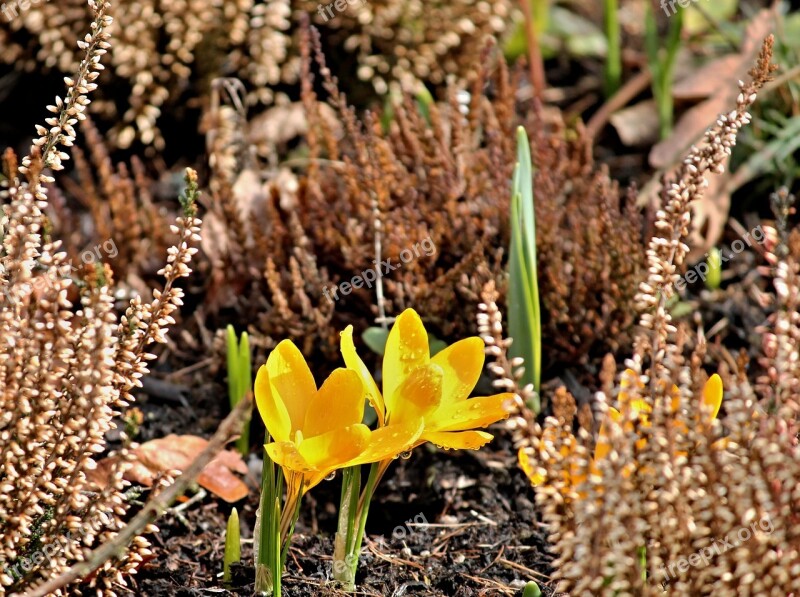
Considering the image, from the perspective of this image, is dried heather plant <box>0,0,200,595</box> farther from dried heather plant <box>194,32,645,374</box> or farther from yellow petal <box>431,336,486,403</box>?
dried heather plant <box>194,32,645,374</box>

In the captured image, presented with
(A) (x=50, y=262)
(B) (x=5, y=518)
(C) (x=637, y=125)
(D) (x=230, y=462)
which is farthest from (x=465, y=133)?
(B) (x=5, y=518)

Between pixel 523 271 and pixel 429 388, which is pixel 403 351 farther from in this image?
pixel 523 271

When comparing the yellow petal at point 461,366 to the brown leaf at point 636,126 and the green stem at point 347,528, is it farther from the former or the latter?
the brown leaf at point 636,126

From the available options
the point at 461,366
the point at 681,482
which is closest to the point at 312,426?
the point at 461,366

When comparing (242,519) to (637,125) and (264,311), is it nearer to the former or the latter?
(264,311)

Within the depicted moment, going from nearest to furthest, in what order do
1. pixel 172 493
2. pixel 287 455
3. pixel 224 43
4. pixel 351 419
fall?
pixel 172 493, pixel 287 455, pixel 351 419, pixel 224 43

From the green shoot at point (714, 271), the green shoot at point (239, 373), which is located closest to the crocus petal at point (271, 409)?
the green shoot at point (239, 373)

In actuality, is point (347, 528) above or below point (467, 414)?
below
